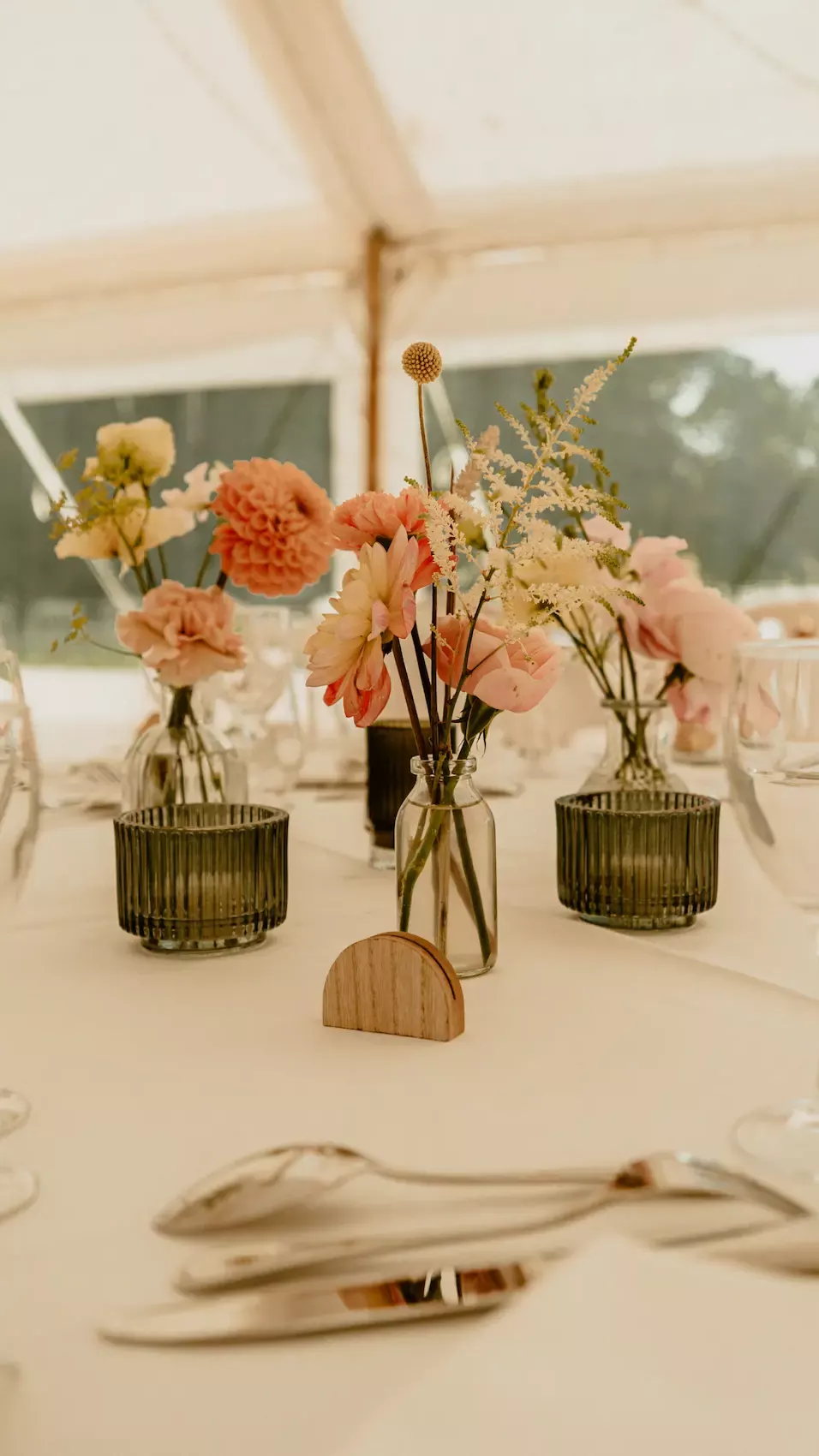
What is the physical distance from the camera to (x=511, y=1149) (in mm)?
601

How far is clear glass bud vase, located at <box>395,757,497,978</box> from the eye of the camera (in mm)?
882

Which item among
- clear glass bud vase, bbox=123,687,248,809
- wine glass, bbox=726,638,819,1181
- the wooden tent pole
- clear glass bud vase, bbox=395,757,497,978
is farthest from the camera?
the wooden tent pole

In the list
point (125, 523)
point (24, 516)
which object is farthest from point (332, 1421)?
point (24, 516)

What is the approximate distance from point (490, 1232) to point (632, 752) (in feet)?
2.65

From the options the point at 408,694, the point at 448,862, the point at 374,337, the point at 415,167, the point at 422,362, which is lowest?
the point at 448,862

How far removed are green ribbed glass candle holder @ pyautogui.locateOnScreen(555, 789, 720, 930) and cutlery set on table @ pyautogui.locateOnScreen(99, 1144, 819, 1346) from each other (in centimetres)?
46

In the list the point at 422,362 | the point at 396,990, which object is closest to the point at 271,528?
the point at 422,362

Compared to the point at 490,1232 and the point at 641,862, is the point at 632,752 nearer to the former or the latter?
the point at 641,862

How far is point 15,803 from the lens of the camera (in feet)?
1.96

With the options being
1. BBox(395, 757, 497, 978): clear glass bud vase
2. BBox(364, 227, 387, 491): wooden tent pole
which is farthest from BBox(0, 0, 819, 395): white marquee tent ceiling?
BBox(395, 757, 497, 978): clear glass bud vase

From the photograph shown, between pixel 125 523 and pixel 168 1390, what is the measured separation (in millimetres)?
995

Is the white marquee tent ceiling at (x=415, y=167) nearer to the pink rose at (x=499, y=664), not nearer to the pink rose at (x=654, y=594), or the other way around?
the pink rose at (x=654, y=594)

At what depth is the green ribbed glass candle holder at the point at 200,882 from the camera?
3.03ft

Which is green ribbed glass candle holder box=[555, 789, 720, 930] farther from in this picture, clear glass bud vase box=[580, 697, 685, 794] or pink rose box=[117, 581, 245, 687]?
pink rose box=[117, 581, 245, 687]
